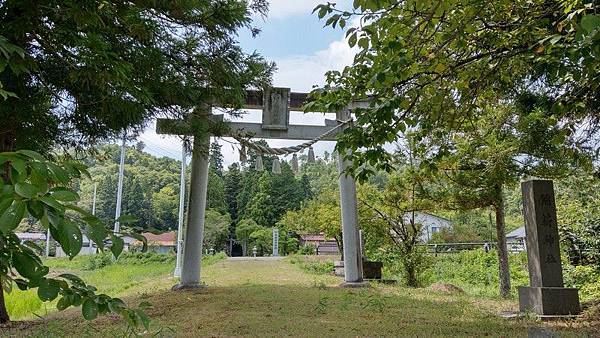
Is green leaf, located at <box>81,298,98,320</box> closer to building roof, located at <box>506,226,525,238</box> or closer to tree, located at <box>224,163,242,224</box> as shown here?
building roof, located at <box>506,226,525,238</box>

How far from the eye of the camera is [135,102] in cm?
378

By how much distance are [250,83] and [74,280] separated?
404 cm

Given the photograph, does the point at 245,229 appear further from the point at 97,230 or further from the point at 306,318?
the point at 97,230

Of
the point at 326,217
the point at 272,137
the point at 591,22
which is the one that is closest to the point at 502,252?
the point at 272,137

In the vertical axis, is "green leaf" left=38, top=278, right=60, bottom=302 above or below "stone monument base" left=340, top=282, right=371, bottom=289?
above

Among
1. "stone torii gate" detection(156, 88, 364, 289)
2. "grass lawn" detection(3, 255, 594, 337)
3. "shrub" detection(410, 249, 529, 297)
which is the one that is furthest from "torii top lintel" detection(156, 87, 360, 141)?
"shrub" detection(410, 249, 529, 297)

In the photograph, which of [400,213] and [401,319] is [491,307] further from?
[400,213]

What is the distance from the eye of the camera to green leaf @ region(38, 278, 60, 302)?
2.85 feet

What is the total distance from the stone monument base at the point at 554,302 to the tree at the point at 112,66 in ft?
13.5

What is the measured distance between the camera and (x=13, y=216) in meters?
0.67

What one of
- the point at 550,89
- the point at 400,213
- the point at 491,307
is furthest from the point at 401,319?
the point at 400,213

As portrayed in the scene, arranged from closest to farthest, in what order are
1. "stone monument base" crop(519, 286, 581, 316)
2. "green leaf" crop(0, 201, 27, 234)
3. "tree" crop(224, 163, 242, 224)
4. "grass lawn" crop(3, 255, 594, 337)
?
"green leaf" crop(0, 201, 27, 234), "grass lawn" crop(3, 255, 594, 337), "stone monument base" crop(519, 286, 581, 316), "tree" crop(224, 163, 242, 224)

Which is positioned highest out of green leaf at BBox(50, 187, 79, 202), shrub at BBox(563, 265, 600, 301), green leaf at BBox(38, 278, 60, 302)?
green leaf at BBox(50, 187, 79, 202)

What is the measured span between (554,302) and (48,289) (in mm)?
5606
